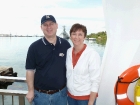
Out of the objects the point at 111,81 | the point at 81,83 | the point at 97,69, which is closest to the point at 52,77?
the point at 81,83

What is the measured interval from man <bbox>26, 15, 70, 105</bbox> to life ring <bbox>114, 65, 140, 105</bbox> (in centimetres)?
50

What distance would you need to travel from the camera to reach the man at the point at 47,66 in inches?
64.5

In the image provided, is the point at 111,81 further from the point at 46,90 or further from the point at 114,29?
the point at 46,90

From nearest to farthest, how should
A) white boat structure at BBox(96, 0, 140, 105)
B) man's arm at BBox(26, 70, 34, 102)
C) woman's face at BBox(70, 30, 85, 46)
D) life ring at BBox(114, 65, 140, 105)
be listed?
1. woman's face at BBox(70, 30, 85, 46)
2. man's arm at BBox(26, 70, 34, 102)
3. life ring at BBox(114, 65, 140, 105)
4. white boat structure at BBox(96, 0, 140, 105)

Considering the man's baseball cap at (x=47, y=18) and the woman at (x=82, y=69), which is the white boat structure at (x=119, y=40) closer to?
the woman at (x=82, y=69)

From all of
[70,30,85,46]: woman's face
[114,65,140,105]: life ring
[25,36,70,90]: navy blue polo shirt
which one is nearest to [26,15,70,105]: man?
[25,36,70,90]: navy blue polo shirt

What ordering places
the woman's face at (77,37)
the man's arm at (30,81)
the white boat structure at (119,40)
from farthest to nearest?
1. the white boat structure at (119,40)
2. the man's arm at (30,81)
3. the woman's face at (77,37)

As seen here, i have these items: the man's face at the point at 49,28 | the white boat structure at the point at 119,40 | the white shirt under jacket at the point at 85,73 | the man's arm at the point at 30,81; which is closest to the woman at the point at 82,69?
the white shirt under jacket at the point at 85,73

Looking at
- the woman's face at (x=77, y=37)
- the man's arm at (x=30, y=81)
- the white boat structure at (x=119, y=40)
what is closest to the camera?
the woman's face at (x=77, y=37)

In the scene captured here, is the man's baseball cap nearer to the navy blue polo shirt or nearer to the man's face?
the man's face

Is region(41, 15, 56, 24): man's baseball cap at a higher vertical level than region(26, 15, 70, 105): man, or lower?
higher

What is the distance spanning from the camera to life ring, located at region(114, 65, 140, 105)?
1.83 m

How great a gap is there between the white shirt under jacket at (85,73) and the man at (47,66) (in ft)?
0.29

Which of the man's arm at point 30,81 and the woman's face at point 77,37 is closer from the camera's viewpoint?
the woman's face at point 77,37
